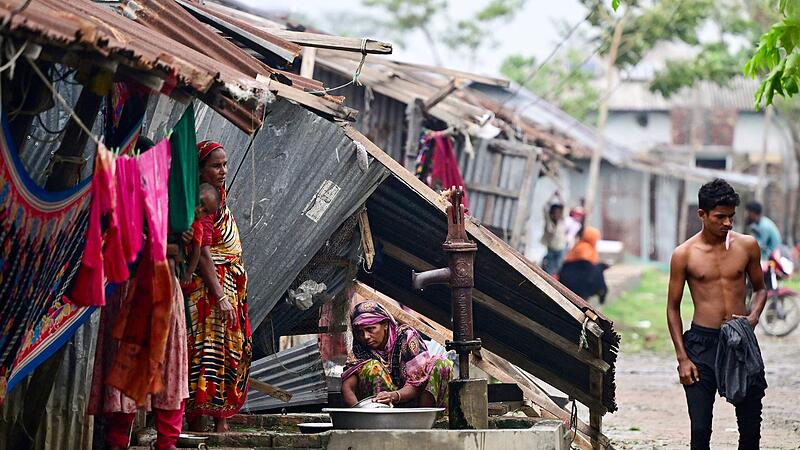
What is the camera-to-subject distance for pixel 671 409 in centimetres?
1187

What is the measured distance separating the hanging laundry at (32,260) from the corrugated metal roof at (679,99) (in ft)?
132

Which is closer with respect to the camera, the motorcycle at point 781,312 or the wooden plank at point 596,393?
the wooden plank at point 596,393

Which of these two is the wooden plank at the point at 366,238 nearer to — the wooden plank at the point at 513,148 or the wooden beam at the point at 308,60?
the wooden beam at the point at 308,60

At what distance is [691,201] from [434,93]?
2652 cm

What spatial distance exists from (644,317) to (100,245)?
17.8 m

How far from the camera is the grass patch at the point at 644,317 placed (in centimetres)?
1852

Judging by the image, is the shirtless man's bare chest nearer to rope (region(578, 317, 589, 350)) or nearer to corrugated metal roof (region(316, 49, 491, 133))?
rope (region(578, 317, 589, 350))

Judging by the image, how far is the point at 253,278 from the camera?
796 centimetres

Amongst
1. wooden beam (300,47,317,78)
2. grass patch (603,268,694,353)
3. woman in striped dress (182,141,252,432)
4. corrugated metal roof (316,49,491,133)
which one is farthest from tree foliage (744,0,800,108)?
grass patch (603,268,694,353)

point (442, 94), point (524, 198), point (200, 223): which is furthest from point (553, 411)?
point (524, 198)

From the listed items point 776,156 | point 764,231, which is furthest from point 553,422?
point 776,156

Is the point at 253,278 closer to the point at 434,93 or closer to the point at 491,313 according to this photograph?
the point at 491,313

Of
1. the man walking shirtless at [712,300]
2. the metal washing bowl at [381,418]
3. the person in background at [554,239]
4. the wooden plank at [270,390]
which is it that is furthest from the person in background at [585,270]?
the metal washing bowl at [381,418]

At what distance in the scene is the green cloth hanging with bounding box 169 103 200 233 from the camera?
5805mm
